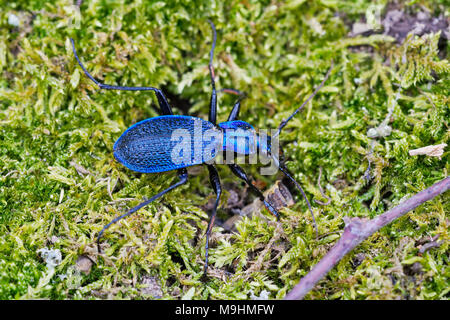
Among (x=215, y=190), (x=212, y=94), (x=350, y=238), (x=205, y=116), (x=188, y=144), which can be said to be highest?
(x=212, y=94)

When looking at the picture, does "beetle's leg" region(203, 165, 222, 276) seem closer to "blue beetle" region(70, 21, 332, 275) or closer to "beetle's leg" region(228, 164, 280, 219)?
"blue beetle" region(70, 21, 332, 275)

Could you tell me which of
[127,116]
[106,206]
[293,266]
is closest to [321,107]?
[293,266]

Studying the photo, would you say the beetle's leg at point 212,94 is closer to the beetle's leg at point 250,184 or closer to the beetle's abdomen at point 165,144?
the beetle's abdomen at point 165,144

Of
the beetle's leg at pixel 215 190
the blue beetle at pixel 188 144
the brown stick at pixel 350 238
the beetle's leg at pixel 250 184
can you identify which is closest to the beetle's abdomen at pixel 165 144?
the blue beetle at pixel 188 144

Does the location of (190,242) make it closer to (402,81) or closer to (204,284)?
(204,284)

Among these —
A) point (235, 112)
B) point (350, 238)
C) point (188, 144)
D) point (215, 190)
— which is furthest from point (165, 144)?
point (350, 238)

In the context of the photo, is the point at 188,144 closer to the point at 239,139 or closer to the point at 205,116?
the point at 239,139
